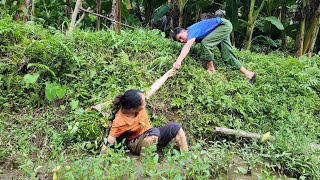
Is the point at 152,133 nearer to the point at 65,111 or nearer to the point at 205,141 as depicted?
the point at 205,141

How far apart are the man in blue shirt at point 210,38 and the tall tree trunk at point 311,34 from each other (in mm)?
2922

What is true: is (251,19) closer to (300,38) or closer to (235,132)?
(300,38)


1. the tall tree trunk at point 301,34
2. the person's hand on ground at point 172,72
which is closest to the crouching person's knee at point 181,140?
the person's hand on ground at point 172,72

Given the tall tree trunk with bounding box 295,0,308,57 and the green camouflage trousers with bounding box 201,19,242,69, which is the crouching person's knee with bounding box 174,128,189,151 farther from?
the tall tree trunk with bounding box 295,0,308,57

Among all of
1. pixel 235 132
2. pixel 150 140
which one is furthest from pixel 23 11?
pixel 235 132

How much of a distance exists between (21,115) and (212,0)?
17.8 ft

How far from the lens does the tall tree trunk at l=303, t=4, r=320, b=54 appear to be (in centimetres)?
753

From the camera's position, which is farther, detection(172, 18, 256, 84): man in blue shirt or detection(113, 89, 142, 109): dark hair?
detection(172, 18, 256, 84): man in blue shirt

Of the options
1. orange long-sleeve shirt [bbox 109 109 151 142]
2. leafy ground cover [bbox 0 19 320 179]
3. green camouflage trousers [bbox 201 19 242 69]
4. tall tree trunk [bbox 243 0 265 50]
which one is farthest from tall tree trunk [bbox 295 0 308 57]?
orange long-sleeve shirt [bbox 109 109 151 142]

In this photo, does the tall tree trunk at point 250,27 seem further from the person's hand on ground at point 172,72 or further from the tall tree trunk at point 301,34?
the person's hand on ground at point 172,72

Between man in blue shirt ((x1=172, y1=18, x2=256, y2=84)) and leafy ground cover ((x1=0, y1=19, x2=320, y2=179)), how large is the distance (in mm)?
162

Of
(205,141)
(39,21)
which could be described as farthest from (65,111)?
(39,21)

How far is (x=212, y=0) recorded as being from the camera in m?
8.16

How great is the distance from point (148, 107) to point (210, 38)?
1689 mm
